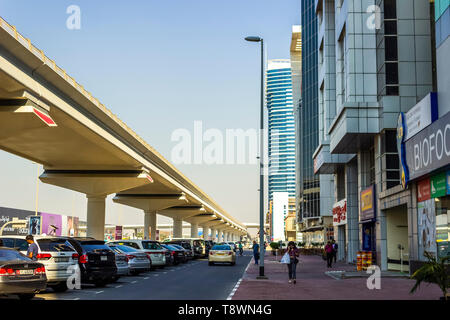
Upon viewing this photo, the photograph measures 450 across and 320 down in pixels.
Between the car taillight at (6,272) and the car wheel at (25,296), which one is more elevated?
Answer: the car taillight at (6,272)

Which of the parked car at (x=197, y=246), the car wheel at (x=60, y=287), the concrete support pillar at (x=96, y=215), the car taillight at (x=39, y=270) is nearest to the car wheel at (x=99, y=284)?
the car wheel at (x=60, y=287)

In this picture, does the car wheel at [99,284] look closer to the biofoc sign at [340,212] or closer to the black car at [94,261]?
the black car at [94,261]

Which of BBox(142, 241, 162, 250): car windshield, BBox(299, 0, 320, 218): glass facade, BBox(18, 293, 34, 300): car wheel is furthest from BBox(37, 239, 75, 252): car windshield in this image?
BBox(299, 0, 320, 218): glass facade

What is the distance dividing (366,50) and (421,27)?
130 inches

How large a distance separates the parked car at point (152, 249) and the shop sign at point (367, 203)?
38.5 feet

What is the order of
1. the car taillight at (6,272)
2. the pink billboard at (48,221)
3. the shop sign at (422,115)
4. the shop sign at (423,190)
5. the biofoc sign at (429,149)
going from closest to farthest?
the car taillight at (6,272) < the biofoc sign at (429,149) < the shop sign at (422,115) < the shop sign at (423,190) < the pink billboard at (48,221)

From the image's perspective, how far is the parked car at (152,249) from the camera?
31.0 meters

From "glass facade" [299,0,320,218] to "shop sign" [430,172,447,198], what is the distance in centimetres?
5674

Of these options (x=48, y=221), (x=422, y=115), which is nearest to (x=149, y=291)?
(x=422, y=115)

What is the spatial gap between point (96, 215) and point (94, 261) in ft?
97.8

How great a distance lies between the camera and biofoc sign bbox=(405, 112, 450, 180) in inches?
814

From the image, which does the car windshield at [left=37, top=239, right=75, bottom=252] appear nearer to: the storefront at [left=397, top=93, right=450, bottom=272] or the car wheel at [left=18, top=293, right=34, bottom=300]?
the car wheel at [left=18, top=293, right=34, bottom=300]

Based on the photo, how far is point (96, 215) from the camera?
161ft
